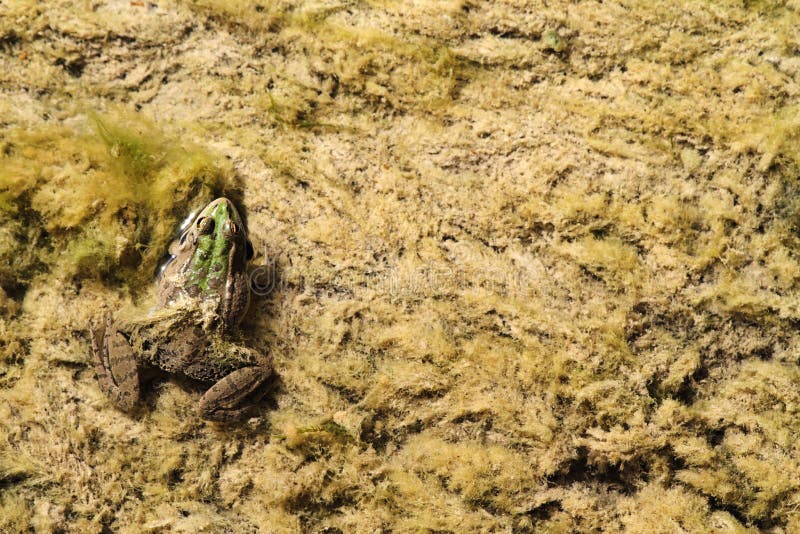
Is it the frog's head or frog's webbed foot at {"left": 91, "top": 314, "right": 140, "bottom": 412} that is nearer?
frog's webbed foot at {"left": 91, "top": 314, "right": 140, "bottom": 412}

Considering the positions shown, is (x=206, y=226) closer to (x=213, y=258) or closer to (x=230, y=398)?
(x=213, y=258)

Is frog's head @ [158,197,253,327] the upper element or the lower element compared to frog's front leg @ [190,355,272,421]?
upper

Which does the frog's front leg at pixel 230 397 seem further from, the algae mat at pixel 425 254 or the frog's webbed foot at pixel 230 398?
the algae mat at pixel 425 254

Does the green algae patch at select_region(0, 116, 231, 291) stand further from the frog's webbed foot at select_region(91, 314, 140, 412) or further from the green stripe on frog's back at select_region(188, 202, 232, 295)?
the frog's webbed foot at select_region(91, 314, 140, 412)

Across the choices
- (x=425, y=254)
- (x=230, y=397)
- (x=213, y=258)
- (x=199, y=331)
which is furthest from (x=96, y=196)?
(x=425, y=254)

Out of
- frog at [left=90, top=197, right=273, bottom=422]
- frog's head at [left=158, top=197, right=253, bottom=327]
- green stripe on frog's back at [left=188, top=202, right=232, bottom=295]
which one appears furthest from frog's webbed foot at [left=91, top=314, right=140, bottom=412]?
green stripe on frog's back at [left=188, top=202, right=232, bottom=295]

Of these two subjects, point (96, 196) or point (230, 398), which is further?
point (96, 196)

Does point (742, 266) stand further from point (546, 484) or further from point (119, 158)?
point (119, 158)
